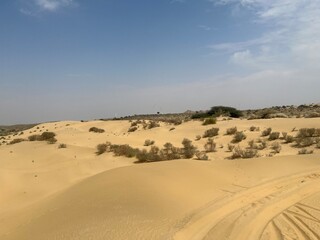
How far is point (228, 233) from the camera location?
6.32 meters

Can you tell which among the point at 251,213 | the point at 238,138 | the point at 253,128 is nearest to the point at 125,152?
the point at 238,138

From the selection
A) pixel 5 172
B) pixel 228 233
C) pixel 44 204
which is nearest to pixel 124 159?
pixel 5 172

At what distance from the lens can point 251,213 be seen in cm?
744

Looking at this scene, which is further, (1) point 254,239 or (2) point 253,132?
(2) point 253,132

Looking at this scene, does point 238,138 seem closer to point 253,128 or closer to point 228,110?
point 253,128

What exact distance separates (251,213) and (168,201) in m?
1.67

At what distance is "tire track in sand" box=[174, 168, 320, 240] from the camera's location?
6277 mm

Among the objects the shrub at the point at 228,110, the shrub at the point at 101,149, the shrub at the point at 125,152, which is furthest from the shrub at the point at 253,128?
the shrub at the point at 228,110

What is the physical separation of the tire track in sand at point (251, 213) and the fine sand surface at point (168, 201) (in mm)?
16

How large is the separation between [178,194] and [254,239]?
2827mm

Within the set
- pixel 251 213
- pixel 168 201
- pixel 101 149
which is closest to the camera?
pixel 251 213

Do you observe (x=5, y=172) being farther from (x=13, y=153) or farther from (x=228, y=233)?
(x=228, y=233)

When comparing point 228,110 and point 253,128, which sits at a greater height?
point 228,110

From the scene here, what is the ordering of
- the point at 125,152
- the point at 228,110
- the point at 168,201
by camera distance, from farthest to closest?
the point at 228,110
the point at 125,152
the point at 168,201
